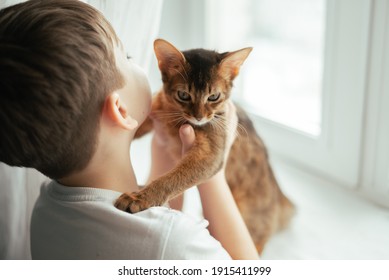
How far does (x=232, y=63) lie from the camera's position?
3.54 feet

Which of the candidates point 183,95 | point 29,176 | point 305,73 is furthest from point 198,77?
point 305,73

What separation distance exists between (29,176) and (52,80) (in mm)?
440

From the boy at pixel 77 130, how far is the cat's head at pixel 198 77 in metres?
0.15

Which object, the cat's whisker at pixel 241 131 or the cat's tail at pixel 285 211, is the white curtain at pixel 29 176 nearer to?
the cat's whisker at pixel 241 131

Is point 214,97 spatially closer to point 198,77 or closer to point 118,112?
point 198,77

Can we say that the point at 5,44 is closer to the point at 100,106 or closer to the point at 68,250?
the point at 100,106

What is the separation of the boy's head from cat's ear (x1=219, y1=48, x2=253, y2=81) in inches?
12.1

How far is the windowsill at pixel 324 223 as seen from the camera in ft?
4.18

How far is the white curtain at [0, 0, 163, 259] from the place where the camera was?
1078 millimetres

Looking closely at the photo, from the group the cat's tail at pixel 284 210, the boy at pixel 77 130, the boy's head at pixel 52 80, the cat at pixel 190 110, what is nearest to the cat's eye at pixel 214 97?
the cat at pixel 190 110

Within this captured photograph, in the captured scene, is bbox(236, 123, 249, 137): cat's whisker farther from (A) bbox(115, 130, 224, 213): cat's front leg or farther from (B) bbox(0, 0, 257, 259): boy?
(B) bbox(0, 0, 257, 259): boy

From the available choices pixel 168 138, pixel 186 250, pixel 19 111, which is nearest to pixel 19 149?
pixel 19 111

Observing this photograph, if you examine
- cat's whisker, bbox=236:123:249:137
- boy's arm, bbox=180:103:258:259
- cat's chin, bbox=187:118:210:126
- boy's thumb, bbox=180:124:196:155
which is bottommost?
boy's arm, bbox=180:103:258:259

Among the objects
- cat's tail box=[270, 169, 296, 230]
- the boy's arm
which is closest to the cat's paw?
the boy's arm
